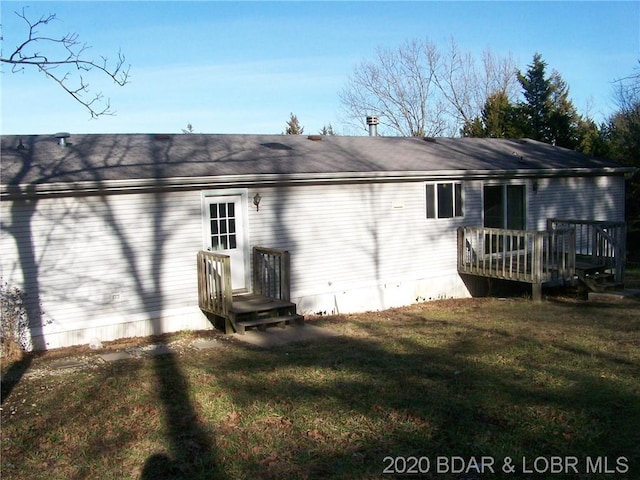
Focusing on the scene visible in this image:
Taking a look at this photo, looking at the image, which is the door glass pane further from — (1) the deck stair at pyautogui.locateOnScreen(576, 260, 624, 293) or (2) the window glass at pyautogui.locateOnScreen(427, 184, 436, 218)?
(1) the deck stair at pyautogui.locateOnScreen(576, 260, 624, 293)

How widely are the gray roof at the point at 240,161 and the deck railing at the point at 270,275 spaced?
1.30 metres

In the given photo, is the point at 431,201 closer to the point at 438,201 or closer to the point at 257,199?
the point at 438,201

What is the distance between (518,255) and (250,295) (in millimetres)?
5267

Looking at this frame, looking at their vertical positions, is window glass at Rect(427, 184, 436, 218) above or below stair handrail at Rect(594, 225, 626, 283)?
above

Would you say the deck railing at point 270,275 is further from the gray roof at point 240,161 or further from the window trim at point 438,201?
the window trim at point 438,201

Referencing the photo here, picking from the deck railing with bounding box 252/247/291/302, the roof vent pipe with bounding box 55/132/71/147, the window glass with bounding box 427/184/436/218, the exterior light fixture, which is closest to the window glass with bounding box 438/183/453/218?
the window glass with bounding box 427/184/436/218

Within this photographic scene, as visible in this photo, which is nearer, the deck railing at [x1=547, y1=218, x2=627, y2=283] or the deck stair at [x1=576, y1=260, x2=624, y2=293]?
the deck stair at [x1=576, y1=260, x2=624, y2=293]

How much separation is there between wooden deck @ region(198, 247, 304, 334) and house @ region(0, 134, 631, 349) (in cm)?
14

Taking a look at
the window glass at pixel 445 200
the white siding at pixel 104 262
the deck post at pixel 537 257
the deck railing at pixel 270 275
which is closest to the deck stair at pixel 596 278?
the deck post at pixel 537 257

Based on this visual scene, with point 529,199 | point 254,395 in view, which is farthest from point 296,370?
point 529,199

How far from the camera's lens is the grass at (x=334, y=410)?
16.2ft

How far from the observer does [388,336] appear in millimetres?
9430

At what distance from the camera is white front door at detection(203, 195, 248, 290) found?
10.5 metres

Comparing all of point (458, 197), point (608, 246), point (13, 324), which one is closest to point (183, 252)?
point (13, 324)
